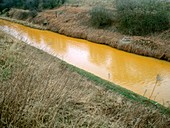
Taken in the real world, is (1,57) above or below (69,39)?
above

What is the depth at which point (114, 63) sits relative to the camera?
530 inches

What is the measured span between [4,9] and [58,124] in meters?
27.1

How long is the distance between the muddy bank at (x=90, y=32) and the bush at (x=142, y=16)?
673 mm

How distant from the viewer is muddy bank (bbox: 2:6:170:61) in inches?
578

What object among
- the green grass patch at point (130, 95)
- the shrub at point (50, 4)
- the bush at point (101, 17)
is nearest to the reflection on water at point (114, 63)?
the green grass patch at point (130, 95)

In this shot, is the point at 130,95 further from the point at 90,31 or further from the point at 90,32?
the point at 90,31

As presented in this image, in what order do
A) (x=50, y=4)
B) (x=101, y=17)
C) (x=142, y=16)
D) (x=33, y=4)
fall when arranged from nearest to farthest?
1. (x=142, y=16)
2. (x=101, y=17)
3. (x=50, y=4)
4. (x=33, y=4)

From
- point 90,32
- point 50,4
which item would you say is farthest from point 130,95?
point 50,4

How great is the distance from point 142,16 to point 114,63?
5.00 meters

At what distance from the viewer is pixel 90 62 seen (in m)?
13.5

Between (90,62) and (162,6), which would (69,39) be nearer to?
(90,62)

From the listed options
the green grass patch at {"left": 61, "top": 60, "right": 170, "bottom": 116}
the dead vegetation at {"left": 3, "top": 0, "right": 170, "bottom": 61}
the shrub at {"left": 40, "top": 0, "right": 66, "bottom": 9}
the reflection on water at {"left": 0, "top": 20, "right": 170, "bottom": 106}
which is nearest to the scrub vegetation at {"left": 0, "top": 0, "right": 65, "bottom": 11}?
the shrub at {"left": 40, "top": 0, "right": 66, "bottom": 9}

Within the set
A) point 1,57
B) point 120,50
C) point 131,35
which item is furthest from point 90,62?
point 1,57

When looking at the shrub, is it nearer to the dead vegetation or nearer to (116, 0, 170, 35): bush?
the dead vegetation
